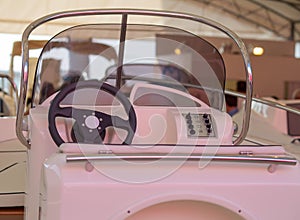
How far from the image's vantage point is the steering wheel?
1594 millimetres

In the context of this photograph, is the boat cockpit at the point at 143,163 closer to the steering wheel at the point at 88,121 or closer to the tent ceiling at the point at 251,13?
the steering wheel at the point at 88,121

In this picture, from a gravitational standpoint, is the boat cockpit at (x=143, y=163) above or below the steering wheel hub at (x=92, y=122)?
below

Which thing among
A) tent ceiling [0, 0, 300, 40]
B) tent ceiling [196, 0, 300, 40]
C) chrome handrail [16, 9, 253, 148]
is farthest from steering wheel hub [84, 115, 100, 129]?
tent ceiling [196, 0, 300, 40]

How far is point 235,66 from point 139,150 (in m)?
5.36

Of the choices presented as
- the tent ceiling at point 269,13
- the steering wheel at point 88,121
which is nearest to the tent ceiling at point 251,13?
the tent ceiling at point 269,13

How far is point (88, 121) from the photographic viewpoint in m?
1.62

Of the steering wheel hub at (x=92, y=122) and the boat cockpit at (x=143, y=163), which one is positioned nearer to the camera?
the boat cockpit at (x=143, y=163)

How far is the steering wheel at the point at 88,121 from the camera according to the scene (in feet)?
5.23

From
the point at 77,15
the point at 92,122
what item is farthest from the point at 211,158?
the point at 77,15

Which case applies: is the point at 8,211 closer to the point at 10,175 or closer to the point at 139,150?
the point at 10,175

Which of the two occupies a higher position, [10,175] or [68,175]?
[68,175]

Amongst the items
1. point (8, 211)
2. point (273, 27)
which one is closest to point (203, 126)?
point (8, 211)

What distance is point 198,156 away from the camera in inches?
54.6

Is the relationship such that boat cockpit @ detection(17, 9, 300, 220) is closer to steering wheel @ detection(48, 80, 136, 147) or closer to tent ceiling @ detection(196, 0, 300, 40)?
steering wheel @ detection(48, 80, 136, 147)
